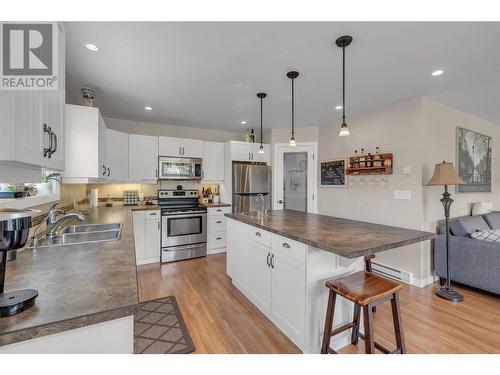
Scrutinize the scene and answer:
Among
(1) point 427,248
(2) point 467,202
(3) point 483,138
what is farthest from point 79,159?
(3) point 483,138

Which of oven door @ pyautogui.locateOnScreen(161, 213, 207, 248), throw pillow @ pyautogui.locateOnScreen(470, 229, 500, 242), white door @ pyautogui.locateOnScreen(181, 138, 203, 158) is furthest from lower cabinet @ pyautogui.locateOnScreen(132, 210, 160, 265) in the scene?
throw pillow @ pyautogui.locateOnScreen(470, 229, 500, 242)

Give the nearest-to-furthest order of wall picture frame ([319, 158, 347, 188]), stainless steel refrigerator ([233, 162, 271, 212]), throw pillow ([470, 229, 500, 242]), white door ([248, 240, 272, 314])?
white door ([248, 240, 272, 314]) → throw pillow ([470, 229, 500, 242]) → wall picture frame ([319, 158, 347, 188]) → stainless steel refrigerator ([233, 162, 271, 212])

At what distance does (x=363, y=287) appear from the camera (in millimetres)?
1519

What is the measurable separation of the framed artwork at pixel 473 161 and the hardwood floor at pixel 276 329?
180cm

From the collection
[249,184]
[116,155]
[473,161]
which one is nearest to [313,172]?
[249,184]

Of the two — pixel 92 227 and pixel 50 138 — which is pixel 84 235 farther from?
pixel 50 138

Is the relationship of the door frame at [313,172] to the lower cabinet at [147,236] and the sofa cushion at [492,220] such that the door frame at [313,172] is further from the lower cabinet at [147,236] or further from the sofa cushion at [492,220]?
the sofa cushion at [492,220]

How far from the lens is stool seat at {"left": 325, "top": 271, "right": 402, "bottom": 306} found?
1406mm

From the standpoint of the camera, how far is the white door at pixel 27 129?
855 mm

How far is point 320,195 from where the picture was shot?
431 cm

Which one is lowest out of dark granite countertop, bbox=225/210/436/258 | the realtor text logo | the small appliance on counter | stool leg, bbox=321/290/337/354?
stool leg, bbox=321/290/337/354

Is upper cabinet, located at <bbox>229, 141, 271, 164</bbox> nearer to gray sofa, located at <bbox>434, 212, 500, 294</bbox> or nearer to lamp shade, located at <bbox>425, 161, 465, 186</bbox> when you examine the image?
lamp shade, located at <bbox>425, 161, 465, 186</bbox>

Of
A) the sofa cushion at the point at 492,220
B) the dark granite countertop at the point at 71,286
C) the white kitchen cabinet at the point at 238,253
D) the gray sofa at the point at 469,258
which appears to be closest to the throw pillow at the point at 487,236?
the gray sofa at the point at 469,258

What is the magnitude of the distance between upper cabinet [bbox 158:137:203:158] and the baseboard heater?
3498 mm
